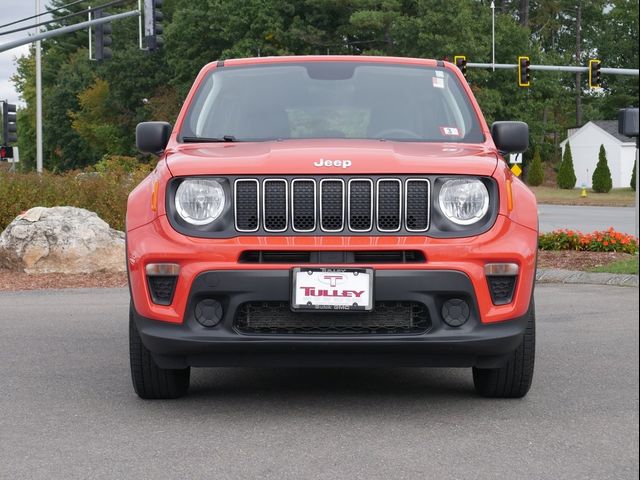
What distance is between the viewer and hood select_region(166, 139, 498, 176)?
18.8 feet

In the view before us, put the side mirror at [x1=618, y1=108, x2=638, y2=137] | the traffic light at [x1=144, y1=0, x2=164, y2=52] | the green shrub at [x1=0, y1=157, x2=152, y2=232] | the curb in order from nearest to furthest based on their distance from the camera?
the side mirror at [x1=618, y1=108, x2=638, y2=137]
the curb
the green shrub at [x1=0, y1=157, x2=152, y2=232]
the traffic light at [x1=144, y1=0, x2=164, y2=52]

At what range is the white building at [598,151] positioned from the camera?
84.5 meters

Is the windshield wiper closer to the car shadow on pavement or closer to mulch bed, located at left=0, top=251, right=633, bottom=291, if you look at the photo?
the car shadow on pavement

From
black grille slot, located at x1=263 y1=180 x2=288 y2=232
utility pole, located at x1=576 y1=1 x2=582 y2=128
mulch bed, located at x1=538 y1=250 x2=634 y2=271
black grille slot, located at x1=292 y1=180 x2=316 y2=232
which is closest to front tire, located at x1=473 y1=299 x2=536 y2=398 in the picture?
black grille slot, located at x1=292 y1=180 x2=316 y2=232

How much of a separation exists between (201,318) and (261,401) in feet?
2.98

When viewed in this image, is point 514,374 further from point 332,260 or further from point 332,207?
point 332,207

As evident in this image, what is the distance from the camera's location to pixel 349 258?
18.6 ft

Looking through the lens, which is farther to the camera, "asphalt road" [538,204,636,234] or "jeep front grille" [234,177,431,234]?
"asphalt road" [538,204,636,234]

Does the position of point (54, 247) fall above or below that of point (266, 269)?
below

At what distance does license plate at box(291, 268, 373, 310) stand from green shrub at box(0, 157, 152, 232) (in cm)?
1311

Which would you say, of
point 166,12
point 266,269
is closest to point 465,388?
point 266,269

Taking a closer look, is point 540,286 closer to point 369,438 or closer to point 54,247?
point 54,247

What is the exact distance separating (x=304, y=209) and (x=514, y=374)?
1494mm

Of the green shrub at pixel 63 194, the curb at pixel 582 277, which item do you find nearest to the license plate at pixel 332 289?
the curb at pixel 582 277
